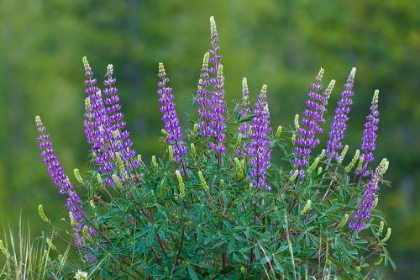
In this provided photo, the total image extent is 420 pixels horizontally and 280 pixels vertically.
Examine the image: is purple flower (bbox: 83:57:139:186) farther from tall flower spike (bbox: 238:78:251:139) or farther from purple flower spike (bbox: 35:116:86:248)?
tall flower spike (bbox: 238:78:251:139)

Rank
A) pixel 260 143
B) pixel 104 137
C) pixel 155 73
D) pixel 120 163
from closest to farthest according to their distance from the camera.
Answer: pixel 120 163, pixel 260 143, pixel 104 137, pixel 155 73

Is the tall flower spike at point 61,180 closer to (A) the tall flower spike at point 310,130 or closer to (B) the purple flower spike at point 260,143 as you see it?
(B) the purple flower spike at point 260,143

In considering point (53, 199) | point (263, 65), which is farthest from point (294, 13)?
point (53, 199)

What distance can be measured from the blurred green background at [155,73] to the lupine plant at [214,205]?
16793mm

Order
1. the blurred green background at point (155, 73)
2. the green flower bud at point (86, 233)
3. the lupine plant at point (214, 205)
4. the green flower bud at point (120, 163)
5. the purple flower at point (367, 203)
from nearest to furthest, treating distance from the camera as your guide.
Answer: the green flower bud at point (120, 163)
the lupine plant at point (214, 205)
the green flower bud at point (86, 233)
the purple flower at point (367, 203)
the blurred green background at point (155, 73)

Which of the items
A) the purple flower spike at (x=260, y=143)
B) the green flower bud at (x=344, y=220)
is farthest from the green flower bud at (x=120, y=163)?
the green flower bud at (x=344, y=220)

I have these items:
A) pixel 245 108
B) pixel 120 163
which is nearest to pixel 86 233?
pixel 120 163

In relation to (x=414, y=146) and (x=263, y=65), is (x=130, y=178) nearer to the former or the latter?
(x=414, y=146)

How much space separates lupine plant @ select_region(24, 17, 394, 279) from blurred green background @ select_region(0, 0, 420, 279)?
1679 centimetres

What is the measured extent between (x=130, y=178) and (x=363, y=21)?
19849mm

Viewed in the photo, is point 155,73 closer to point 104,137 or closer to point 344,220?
point 104,137

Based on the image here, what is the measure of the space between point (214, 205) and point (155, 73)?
20.2 metres

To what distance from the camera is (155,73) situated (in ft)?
78.7

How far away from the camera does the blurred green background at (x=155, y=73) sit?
22141 millimetres
